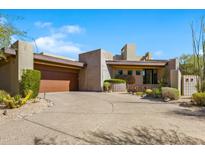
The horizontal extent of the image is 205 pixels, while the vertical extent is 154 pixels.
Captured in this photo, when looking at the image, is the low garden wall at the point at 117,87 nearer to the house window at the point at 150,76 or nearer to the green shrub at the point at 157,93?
the house window at the point at 150,76

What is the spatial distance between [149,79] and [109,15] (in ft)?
51.4

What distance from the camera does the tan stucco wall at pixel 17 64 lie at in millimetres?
13328

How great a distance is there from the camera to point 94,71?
2072cm

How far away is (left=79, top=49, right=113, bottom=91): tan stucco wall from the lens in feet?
66.5

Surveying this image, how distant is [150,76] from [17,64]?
16.4 metres

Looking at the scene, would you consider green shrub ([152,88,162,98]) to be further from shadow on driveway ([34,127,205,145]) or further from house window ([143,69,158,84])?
shadow on driveway ([34,127,205,145])

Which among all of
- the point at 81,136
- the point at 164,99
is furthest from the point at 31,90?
the point at 164,99

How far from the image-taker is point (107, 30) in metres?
12.2

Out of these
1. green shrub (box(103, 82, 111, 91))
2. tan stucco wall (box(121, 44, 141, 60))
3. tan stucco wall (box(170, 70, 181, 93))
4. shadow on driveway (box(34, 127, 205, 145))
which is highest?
tan stucco wall (box(121, 44, 141, 60))

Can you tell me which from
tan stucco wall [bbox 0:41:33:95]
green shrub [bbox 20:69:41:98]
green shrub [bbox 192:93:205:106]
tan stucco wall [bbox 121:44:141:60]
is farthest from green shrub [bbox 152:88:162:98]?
tan stucco wall [bbox 121:44:141:60]

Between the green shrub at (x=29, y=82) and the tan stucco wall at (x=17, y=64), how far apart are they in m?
0.87

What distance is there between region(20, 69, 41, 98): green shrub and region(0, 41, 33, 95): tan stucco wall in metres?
0.87

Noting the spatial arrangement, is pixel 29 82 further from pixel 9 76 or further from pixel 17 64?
pixel 9 76

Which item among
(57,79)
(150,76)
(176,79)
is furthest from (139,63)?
(57,79)
